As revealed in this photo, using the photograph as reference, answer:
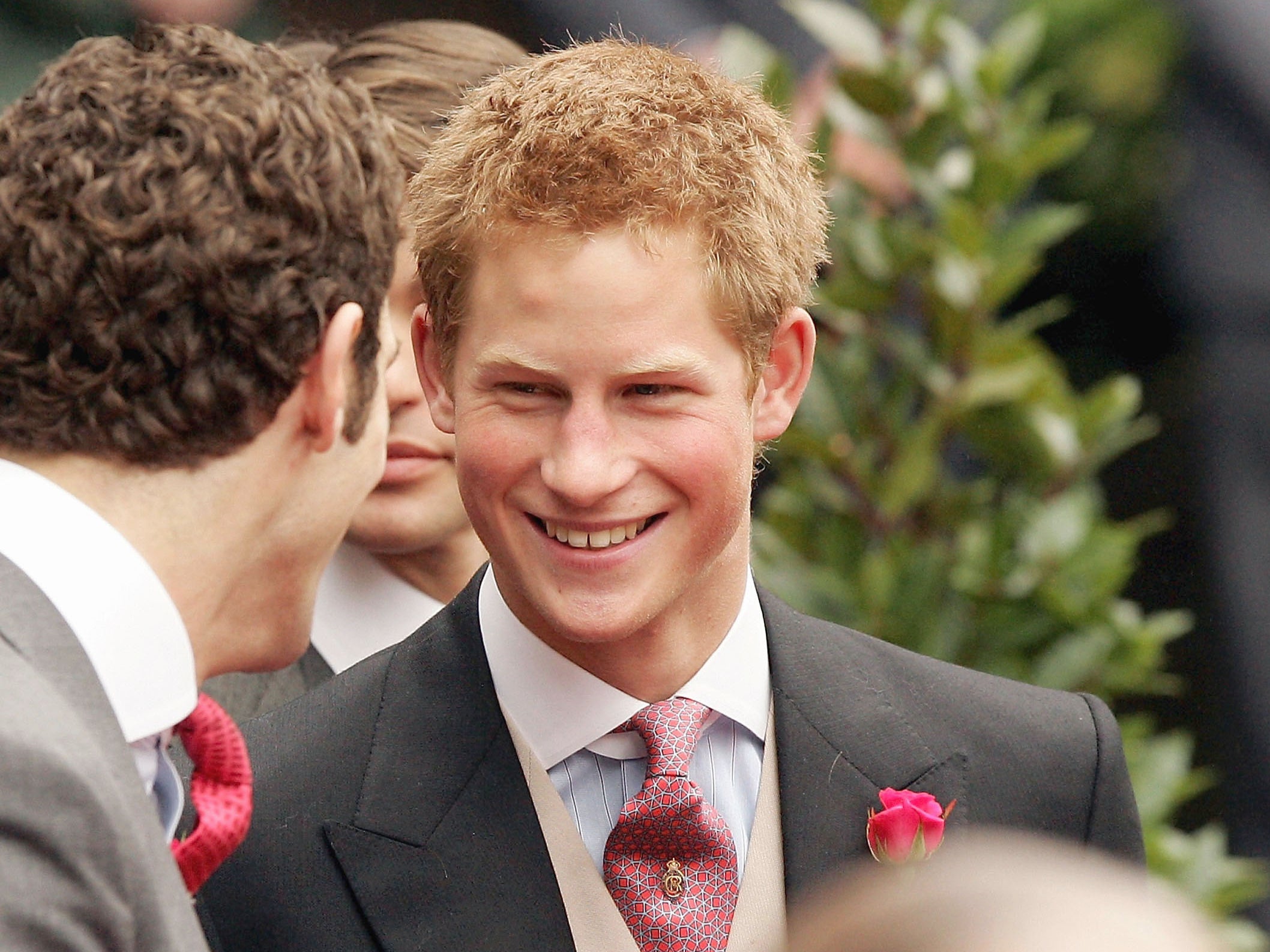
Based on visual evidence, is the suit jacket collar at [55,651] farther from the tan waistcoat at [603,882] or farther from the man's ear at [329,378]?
the tan waistcoat at [603,882]

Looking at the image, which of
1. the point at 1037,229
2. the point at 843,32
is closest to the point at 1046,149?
the point at 1037,229

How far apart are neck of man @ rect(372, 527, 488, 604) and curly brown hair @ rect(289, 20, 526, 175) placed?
23.1 inches

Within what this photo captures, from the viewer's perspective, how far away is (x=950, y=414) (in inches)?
128

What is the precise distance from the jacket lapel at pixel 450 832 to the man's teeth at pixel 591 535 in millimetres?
228

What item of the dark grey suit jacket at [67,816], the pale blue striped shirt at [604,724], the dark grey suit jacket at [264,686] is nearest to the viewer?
the dark grey suit jacket at [67,816]

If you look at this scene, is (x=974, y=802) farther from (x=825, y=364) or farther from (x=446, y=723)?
(x=825, y=364)

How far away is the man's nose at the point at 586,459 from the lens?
5.57 ft

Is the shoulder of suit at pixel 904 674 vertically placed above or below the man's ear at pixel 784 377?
below

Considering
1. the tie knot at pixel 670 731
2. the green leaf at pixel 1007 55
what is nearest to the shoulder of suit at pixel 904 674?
the tie knot at pixel 670 731

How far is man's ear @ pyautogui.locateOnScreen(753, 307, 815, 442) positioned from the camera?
189 centimetres

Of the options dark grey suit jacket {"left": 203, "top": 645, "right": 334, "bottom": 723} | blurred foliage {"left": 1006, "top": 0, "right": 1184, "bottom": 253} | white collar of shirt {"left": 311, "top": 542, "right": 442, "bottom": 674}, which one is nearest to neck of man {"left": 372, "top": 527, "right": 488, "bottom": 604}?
white collar of shirt {"left": 311, "top": 542, "right": 442, "bottom": 674}

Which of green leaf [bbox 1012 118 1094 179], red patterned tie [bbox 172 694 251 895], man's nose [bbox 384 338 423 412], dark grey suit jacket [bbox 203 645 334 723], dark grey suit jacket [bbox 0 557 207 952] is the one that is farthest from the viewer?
green leaf [bbox 1012 118 1094 179]

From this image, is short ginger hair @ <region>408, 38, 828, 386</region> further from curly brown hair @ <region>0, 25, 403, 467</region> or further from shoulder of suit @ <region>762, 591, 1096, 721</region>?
shoulder of suit @ <region>762, 591, 1096, 721</region>

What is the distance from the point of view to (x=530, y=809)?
1.80m
